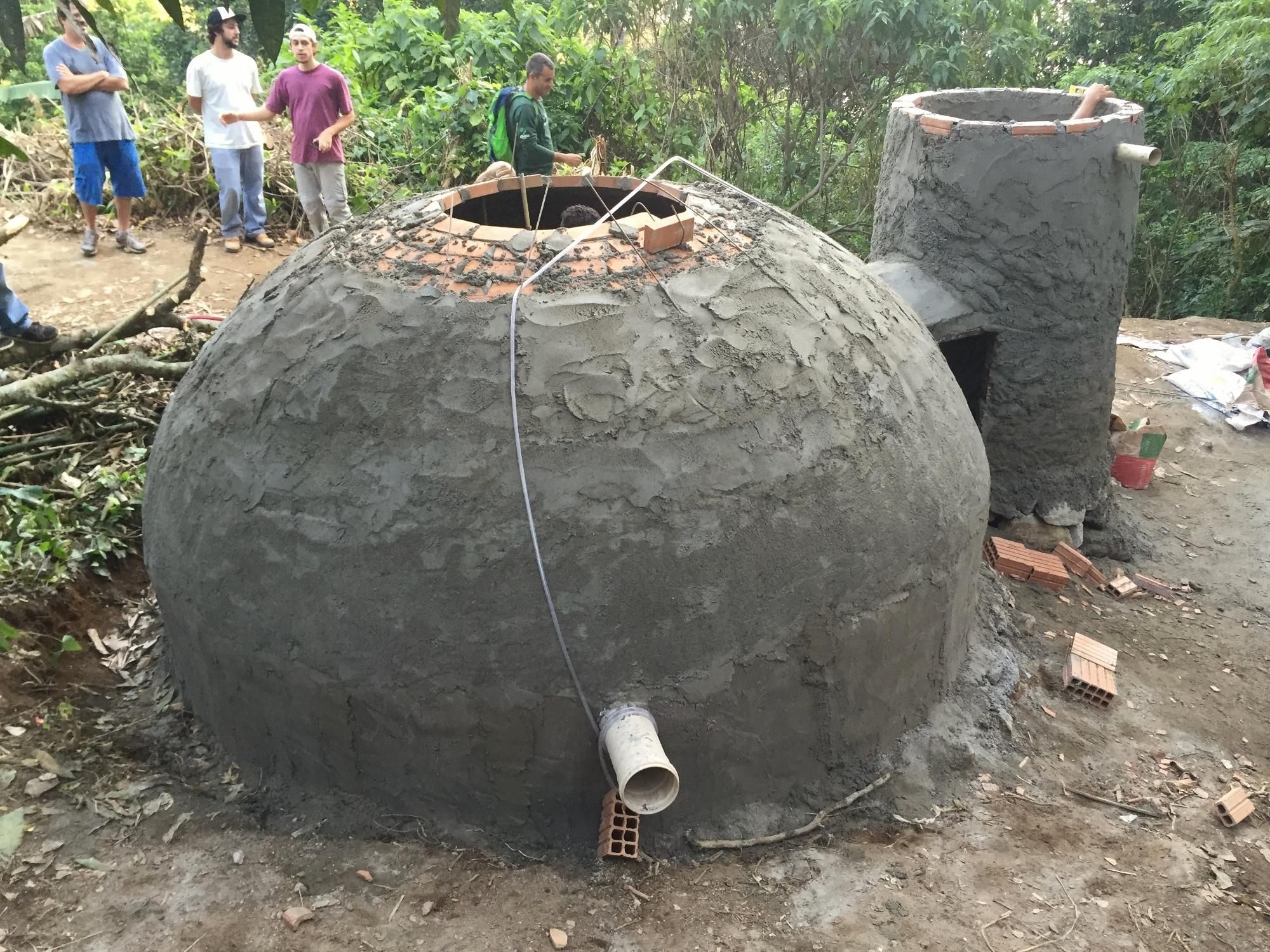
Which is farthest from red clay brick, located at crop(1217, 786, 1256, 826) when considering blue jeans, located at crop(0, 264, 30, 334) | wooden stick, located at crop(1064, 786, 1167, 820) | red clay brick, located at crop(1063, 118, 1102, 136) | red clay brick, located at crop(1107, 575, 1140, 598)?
blue jeans, located at crop(0, 264, 30, 334)

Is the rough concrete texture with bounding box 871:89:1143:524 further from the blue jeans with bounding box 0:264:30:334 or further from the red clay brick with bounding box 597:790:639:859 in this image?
the blue jeans with bounding box 0:264:30:334

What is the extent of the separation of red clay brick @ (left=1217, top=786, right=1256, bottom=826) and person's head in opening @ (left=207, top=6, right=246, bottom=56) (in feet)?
27.8

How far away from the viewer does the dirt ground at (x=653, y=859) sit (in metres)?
3.06

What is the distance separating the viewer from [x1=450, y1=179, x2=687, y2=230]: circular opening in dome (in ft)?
13.4

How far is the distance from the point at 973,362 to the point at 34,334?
5.87 meters

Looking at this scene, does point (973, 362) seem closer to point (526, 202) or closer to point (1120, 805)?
point (1120, 805)

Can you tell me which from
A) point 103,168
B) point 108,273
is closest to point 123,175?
point 103,168

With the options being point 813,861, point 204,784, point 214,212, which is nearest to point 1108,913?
point 813,861

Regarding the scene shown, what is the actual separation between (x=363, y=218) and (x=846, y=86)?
788 cm

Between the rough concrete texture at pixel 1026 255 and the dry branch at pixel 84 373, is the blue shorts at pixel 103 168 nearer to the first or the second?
the dry branch at pixel 84 373

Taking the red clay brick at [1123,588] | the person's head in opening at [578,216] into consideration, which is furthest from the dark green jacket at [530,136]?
the red clay brick at [1123,588]

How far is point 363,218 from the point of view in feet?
13.0

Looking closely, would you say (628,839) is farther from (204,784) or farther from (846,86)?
(846,86)

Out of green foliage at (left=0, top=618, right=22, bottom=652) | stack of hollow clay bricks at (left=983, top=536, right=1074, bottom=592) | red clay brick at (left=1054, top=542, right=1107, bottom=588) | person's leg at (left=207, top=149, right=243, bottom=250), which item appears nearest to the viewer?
green foliage at (left=0, top=618, right=22, bottom=652)
